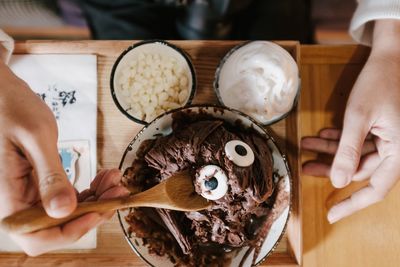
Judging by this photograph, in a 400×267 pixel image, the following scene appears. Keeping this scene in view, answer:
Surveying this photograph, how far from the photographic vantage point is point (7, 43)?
1.28 meters

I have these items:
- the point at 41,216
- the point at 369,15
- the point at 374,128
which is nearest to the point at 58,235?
the point at 41,216

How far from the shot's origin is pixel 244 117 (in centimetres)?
115

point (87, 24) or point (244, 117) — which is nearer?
point (244, 117)

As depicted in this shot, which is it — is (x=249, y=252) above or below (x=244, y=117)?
below

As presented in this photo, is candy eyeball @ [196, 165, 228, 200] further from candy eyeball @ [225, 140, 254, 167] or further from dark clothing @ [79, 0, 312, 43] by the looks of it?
dark clothing @ [79, 0, 312, 43]

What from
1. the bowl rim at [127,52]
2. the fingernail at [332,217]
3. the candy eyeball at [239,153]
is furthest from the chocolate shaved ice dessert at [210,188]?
the fingernail at [332,217]

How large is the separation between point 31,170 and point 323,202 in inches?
33.5

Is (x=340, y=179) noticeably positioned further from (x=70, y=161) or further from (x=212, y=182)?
(x=70, y=161)

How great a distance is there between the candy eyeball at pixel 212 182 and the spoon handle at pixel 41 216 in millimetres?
185

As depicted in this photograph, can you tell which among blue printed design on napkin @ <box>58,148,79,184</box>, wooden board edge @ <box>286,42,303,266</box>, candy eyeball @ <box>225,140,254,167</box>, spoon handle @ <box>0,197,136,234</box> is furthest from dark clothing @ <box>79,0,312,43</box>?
spoon handle @ <box>0,197,136,234</box>

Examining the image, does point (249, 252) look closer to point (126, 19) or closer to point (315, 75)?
point (315, 75)

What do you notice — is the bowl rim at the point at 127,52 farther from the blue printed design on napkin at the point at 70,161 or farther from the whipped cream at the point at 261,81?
the blue printed design on napkin at the point at 70,161

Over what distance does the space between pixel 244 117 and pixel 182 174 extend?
0.22 meters

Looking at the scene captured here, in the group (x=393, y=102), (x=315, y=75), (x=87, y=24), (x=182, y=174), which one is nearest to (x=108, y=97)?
(x=182, y=174)
